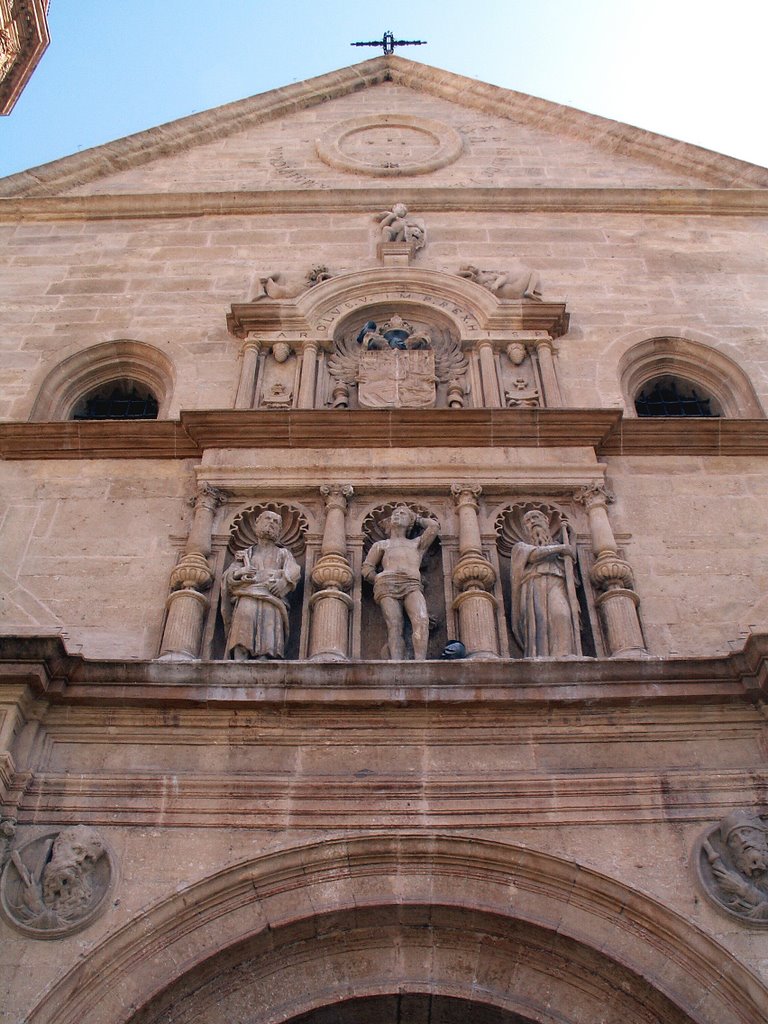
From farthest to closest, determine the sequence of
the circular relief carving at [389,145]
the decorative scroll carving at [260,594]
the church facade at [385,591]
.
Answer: the circular relief carving at [389,145]
the decorative scroll carving at [260,594]
the church facade at [385,591]

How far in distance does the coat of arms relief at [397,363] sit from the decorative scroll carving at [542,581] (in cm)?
161

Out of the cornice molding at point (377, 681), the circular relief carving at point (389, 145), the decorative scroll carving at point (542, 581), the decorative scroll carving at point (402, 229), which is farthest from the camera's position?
the circular relief carving at point (389, 145)

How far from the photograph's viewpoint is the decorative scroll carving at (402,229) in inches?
473

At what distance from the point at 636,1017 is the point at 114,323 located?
7.72 meters

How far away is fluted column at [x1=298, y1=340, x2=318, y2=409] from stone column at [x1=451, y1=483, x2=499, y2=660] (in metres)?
1.86

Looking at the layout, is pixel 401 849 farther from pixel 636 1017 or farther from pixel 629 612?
pixel 629 612

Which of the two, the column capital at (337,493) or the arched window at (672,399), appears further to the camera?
the arched window at (672,399)

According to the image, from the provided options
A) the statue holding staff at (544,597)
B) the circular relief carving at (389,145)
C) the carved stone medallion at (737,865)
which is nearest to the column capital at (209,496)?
the statue holding staff at (544,597)

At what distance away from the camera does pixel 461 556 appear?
834cm

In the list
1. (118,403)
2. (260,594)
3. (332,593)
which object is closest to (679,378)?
(332,593)

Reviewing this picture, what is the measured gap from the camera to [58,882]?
20.7ft

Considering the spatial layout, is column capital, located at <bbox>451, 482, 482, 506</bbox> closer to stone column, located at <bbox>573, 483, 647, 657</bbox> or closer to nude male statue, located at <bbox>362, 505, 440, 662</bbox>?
nude male statue, located at <bbox>362, 505, 440, 662</bbox>

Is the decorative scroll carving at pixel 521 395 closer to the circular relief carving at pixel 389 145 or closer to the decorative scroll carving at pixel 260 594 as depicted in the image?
the decorative scroll carving at pixel 260 594

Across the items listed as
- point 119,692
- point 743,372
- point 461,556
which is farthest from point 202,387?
point 743,372
